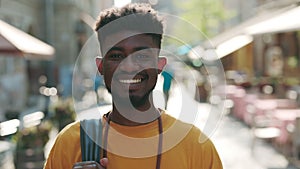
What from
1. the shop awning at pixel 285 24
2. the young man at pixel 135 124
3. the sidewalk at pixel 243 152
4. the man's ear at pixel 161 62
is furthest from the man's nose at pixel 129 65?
the shop awning at pixel 285 24

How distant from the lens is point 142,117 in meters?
1.61

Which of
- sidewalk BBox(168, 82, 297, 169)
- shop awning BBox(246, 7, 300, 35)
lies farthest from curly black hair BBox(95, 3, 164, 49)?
shop awning BBox(246, 7, 300, 35)

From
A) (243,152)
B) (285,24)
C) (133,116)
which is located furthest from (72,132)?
(285,24)

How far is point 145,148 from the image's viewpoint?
5.15ft

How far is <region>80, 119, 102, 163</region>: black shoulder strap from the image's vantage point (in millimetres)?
1523

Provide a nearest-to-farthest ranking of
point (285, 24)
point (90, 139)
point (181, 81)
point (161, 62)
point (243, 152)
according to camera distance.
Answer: point (90, 139), point (161, 62), point (181, 81), point (243, 152), point (285, 24)

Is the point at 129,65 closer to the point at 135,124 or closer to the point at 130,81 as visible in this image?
the point at 130,81

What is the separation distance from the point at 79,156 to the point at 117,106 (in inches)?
7.5

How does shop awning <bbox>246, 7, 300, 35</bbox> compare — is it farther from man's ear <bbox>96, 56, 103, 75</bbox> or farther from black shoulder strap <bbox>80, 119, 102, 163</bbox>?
black shoulder strap <bbox>80, 119, 102, 163</bbox>

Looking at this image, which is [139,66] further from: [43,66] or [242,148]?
[43,66]

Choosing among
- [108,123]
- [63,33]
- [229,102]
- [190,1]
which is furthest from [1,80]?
[190,1]

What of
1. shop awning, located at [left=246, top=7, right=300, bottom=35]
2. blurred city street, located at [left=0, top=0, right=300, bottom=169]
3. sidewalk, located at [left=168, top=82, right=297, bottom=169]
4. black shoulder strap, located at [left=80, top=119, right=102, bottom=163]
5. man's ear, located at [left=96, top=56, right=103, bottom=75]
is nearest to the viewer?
black shoulder strap, located at [left=80, top=119, right=102, bottom=163]

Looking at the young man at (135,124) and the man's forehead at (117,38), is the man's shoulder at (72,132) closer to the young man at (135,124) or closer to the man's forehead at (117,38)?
the young man at (135,124)

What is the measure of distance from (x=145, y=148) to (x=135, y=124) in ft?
0.28
